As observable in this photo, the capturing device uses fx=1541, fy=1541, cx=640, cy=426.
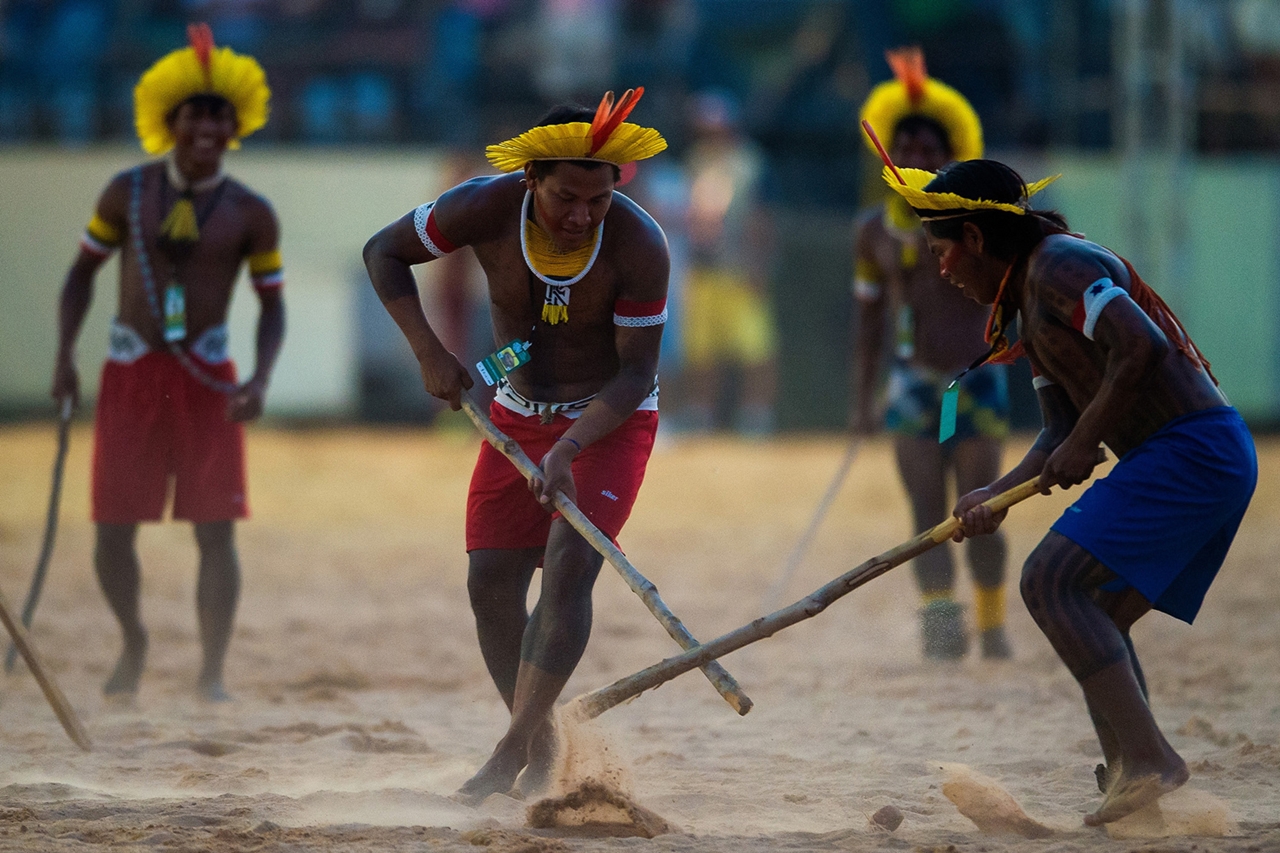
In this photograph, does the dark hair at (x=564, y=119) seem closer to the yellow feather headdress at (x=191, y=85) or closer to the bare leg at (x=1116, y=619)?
the bare leg at (x=1116, y=619)

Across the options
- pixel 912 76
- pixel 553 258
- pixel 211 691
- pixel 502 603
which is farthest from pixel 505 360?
pixel 912 76

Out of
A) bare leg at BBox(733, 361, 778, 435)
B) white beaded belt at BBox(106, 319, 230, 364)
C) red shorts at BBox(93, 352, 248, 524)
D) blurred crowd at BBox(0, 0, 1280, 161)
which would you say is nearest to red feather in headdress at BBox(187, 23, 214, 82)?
white beaded belt at BBox(106, 319, 230, 364)

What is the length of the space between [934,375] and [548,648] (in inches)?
107

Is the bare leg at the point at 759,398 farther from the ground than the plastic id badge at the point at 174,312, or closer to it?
closer to it

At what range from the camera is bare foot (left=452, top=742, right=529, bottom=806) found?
4.30 m

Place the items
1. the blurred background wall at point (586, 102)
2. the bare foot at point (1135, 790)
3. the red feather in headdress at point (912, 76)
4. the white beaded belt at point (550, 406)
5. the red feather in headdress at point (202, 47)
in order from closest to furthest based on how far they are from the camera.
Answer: the bare foot at point (1135, 790) → the white beaded belt at point (550, 406) → the red feather in headdress at point (202, 47) → the red feather in headdress at point (912, 76) → the blurred background wall at point (586, 102)

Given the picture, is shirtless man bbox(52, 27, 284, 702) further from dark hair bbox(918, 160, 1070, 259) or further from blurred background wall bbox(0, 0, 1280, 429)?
blurred background wall bbox(0, 0, 1280, 429)

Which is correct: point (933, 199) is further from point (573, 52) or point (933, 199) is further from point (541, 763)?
point (573, 52)

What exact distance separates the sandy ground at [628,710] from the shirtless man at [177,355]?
496mm

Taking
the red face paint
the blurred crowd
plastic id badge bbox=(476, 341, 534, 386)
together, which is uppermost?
the blurred crowd

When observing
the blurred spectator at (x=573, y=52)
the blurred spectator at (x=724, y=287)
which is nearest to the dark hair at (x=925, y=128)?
the blurred spectator at (x=724, y=287)

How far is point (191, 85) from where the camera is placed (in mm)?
5848

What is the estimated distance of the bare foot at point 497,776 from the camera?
430 cm

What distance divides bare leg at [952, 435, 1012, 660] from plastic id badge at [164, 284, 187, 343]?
10.2 ft
